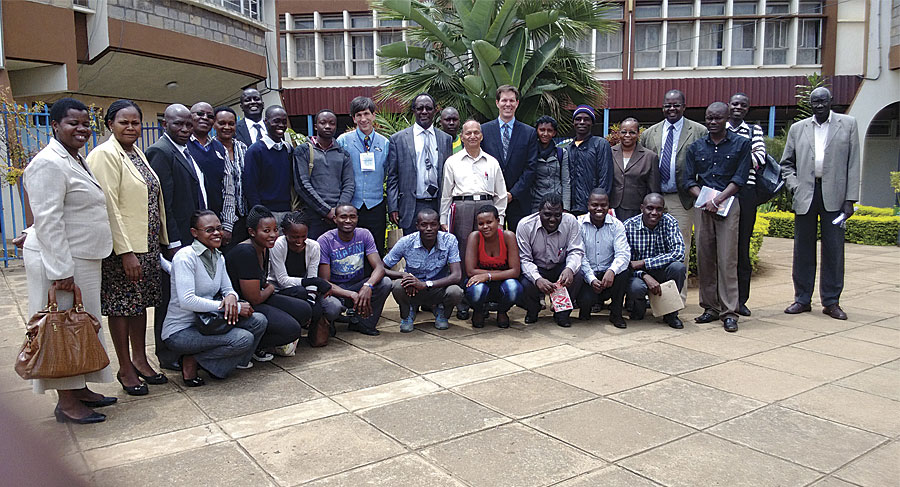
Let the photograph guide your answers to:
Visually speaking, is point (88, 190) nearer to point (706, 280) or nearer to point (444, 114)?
point (444, 114)

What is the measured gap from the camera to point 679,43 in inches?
770

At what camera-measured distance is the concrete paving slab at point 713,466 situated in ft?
10.1

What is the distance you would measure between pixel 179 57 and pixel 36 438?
13.4 metres

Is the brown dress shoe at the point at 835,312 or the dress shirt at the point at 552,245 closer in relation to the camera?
the dress shirt at the point at 552,245

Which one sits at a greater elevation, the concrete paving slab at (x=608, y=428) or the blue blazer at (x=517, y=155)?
the blue blazer at (x=517, y=155)

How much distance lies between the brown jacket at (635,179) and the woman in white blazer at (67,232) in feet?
14.7

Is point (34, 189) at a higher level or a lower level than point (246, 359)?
higher

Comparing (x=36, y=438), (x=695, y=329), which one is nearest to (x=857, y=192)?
(x=695, y=329)

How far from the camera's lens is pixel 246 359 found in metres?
4.71

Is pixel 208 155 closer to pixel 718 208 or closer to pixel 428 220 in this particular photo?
pixel 428 220

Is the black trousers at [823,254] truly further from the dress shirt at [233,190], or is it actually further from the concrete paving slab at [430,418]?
the dress shirt at [233,190]

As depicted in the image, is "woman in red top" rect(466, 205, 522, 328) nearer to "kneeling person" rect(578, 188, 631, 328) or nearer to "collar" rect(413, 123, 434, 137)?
"kneeling person" rect(578, 188, 631, 328)

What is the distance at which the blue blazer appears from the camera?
6.61 meters

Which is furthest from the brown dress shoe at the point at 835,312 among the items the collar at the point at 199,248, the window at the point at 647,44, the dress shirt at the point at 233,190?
the window at the point at 647,44
